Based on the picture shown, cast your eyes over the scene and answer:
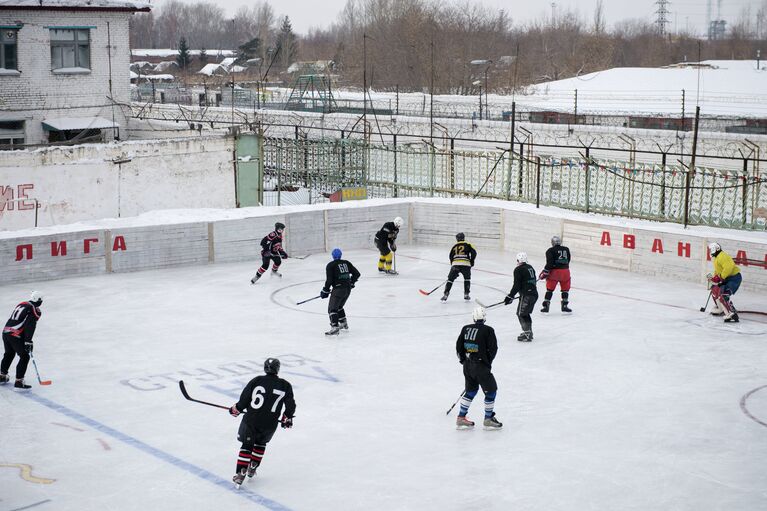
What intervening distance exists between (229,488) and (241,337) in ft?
24.1

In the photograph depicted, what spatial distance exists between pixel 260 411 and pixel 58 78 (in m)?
32.3

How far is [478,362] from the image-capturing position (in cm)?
1355

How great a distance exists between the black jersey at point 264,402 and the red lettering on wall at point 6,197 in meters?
18.5

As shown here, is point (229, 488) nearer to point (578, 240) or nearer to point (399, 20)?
point (578, 240)

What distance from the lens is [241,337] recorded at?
18953 mm

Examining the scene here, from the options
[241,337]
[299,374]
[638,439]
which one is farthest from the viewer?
[241,337]

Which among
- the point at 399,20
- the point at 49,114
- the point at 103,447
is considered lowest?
the point at 103,447

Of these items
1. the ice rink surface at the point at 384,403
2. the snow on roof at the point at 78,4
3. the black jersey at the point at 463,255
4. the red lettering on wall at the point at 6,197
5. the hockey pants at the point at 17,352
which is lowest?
the ice rink surface at the point at 384,403

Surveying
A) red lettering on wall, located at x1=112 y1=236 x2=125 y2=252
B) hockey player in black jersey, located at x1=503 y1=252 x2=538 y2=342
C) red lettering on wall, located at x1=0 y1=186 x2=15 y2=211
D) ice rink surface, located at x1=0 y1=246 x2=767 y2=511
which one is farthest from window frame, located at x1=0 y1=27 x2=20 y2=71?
hockey player in black jersey, located at x1=503 y1=252 x2=538 y2=342

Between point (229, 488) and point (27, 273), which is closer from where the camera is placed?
point (229, 488)

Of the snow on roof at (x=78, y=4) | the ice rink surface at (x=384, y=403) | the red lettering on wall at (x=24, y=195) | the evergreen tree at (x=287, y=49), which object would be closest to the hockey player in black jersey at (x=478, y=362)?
the ice rink surface at (x=384, y=403)

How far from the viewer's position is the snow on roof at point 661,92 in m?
54.3

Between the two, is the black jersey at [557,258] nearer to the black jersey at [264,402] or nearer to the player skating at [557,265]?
the player skating at [557,265]

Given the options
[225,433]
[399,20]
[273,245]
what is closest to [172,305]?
[273,245]
